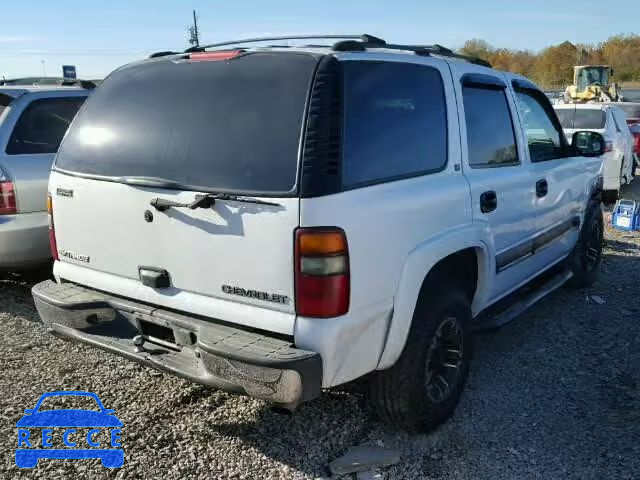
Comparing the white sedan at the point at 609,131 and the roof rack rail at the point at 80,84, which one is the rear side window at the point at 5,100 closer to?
the roof rack rail at the point at 80,84

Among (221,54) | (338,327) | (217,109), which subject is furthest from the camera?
(221,54)

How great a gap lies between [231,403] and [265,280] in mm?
1308

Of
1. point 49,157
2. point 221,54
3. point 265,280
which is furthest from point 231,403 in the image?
point 49,157

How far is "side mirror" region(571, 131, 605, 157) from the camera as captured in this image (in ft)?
16.9

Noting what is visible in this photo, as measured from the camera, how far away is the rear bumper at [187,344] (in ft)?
8.13

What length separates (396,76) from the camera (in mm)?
3010

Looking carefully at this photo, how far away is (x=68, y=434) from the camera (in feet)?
10.7

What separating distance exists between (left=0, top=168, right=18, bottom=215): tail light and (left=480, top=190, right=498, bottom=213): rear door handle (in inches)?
137

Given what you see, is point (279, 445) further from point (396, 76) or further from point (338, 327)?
point (396, 76)

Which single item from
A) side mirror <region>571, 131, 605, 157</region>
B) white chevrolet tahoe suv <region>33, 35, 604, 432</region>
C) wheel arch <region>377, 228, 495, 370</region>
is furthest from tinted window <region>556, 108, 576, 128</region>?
wheel arch <region>377, 228, 495, 370</region>

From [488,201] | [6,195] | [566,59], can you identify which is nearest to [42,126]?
[6,195]

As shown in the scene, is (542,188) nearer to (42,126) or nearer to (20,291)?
(42,126)

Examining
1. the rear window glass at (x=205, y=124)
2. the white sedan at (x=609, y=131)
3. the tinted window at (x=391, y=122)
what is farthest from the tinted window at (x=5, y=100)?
the white sedan at (x=609, y=131)

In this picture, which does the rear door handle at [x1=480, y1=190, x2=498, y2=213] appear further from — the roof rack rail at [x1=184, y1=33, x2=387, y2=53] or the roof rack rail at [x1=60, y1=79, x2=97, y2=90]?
the roof rack rail at [x1=60, y1=79, x2=97, y2=90]
